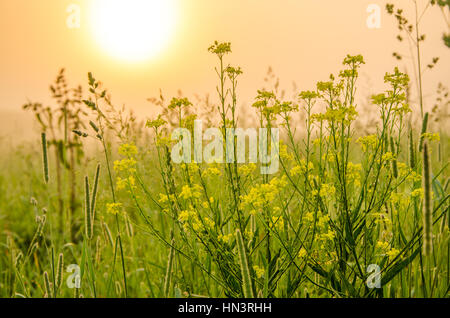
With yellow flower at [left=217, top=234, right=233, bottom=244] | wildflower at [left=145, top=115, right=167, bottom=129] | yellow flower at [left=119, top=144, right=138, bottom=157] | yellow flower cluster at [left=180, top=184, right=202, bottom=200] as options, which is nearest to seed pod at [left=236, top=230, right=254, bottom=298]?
yellow flower at [left=217, top=234, right=233, bottom=244]

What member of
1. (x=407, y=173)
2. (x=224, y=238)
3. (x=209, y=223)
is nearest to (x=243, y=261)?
(x=224, y=238)

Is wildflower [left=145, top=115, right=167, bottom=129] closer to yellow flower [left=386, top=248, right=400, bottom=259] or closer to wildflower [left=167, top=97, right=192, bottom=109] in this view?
wildflower [left=167, top=97, right=192, bottom=109]

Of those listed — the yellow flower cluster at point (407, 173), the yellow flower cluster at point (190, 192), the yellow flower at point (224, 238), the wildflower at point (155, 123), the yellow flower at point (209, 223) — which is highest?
the wildflower at point (155, 123)

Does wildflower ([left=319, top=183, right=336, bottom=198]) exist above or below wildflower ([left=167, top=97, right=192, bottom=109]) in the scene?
below

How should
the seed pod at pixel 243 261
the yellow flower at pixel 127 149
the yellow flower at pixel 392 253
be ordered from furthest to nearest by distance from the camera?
the yellow flower at pixel 127 149, the yellow flower at pixel 392 253, the seed pod at pixel 243 261

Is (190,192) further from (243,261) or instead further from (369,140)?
(369,140)

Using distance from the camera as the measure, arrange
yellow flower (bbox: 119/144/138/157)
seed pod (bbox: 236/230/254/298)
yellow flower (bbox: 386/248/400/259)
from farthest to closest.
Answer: yellow flower (bbox: 119/144/138/157) → yellow flower (bbox: 386/248/400/259) → seed pod (bbox: 236/230/254/298)

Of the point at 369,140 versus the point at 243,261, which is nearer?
A: the point at 243,261

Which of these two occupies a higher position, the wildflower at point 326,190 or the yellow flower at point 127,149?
the yellow flower at point 127,149

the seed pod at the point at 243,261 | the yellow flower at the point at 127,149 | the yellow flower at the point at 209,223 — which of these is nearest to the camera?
the seed pod at the point at 243,261

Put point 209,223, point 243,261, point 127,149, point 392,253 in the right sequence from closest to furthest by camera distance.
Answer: point 243,261 → point 392,253 → point 209,223 → point 127,149

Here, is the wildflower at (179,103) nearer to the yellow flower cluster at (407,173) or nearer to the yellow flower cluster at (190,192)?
the yellow flower cluster at (190,192)

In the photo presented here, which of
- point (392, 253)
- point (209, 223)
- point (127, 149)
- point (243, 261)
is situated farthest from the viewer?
point (127, 149)

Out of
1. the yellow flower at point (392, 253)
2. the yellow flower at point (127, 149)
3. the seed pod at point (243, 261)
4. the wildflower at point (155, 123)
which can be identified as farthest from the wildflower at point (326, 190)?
the yellow flower at point (127, 149)
